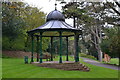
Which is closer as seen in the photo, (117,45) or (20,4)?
(117,45)

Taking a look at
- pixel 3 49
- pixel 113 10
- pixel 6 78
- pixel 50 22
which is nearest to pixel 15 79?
pixel 6 78


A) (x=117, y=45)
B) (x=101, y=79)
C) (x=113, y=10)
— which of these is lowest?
(x=101, y=79)

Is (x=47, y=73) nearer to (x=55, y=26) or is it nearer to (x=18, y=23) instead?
(x=55, y=26)

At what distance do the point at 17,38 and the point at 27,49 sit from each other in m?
3.14

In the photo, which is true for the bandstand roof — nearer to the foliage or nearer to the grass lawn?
the grass lawn

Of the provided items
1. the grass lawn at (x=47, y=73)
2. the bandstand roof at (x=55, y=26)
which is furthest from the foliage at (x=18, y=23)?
the grass lawn at (x=47, y=73)

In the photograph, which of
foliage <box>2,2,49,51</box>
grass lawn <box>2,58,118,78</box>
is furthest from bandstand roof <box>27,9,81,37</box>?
foliage <box>2,2,49,51</box>

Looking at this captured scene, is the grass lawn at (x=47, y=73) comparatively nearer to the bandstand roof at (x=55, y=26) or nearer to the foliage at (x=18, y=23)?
the bandstand roof at (x=55, y=26)

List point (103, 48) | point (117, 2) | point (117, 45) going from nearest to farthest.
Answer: point (117, 2) → point (117, 45) → point (103, 48)

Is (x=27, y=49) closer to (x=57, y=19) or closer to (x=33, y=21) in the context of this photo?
(x=33, y=21)

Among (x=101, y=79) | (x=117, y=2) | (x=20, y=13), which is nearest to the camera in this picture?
(x=101, y=79)

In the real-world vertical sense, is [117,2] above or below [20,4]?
below

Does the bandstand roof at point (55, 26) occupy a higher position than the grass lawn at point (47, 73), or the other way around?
the bandstand roof at point (55, 26)

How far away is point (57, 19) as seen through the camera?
14.0 m
